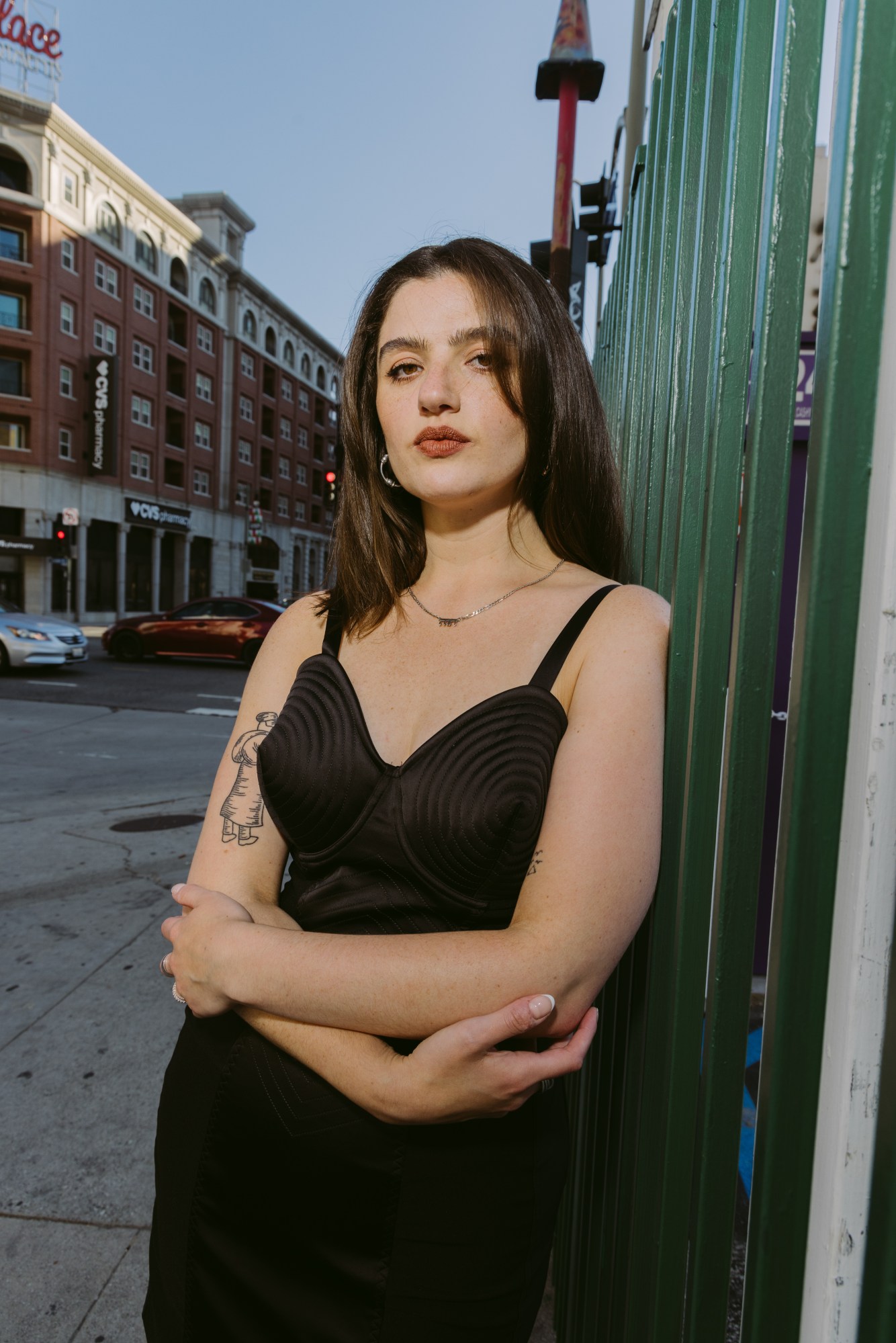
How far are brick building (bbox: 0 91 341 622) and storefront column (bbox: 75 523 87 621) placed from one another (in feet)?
0.24

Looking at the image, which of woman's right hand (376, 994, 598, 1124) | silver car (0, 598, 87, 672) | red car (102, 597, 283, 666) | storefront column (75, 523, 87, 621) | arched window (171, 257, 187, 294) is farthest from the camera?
arched window (171, 257, 187, 294)

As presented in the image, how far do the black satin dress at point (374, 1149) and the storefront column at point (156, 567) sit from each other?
1542 inches

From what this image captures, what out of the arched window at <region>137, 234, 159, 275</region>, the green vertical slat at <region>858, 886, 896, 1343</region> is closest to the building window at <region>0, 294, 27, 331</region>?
the arched window at <region>137, 234, 159, 275</region>

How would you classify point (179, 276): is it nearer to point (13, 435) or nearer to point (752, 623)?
point (13, 435)

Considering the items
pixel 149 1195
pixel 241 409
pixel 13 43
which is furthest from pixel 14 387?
pixel 149 1195

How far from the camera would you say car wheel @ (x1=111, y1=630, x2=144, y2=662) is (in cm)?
1761

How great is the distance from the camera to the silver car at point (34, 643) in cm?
1385

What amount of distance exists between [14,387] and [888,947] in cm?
3609

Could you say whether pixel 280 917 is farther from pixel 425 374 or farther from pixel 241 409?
pixel 241 409

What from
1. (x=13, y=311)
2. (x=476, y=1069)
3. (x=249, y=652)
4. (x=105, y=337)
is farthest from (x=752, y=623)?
(x=105, y=337)

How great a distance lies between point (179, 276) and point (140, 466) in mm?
9926

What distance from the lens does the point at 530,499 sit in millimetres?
1605

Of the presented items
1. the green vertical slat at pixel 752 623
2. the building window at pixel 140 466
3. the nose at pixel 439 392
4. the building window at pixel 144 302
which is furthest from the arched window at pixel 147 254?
the green vertical slat at pixel 752 623

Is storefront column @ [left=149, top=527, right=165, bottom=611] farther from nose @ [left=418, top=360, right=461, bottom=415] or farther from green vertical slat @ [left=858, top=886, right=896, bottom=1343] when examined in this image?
green vertical slat @ [left=858, top=886, right=896, bottom=1343]
